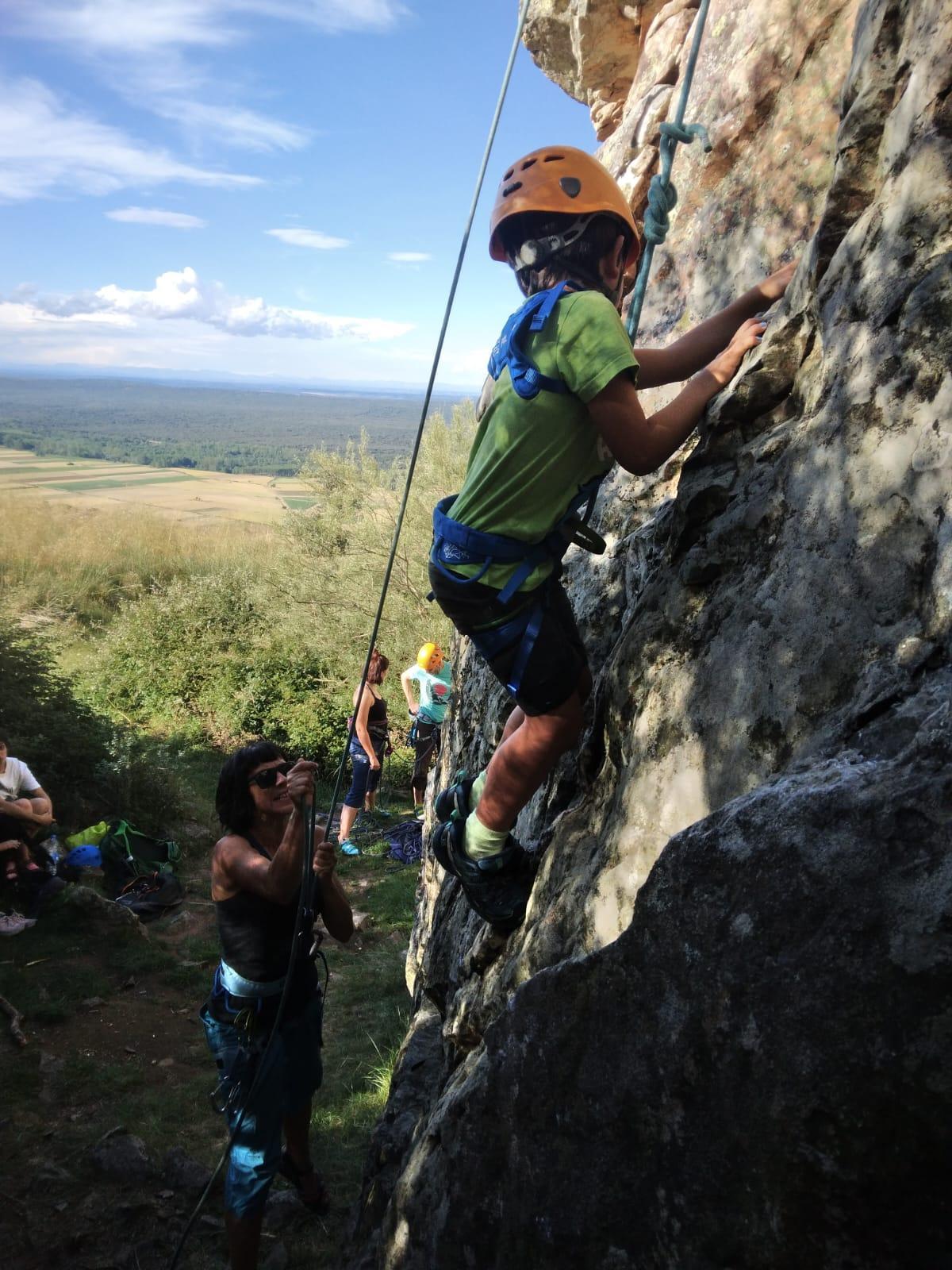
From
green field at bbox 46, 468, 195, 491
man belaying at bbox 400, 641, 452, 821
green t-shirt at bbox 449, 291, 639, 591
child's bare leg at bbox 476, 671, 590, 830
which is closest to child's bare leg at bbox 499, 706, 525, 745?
child's bare leg at bbox 476, 671, 590, 830

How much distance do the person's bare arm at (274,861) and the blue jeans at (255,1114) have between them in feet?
2.02

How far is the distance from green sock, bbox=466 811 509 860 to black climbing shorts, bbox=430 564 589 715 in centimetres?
50

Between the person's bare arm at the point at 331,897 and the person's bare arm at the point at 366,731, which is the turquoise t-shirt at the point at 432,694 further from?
the person's bare arm at the point at 331,897

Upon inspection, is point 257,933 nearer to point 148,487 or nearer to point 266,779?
point 266,779

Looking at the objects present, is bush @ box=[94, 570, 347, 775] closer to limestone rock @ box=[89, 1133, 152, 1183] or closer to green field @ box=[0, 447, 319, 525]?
limestone rock @ box=[89, 1133, 152, 1183]

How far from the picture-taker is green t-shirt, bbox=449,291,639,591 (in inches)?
94.2

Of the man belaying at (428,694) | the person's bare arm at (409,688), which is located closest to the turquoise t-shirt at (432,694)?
the man belaying at (428,694)

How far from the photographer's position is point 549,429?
2553 mm

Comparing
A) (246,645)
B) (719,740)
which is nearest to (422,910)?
(719,740)

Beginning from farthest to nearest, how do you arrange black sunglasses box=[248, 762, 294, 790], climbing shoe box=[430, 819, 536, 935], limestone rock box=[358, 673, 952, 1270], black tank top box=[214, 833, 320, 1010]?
black sunglasses box=[248, 762, 294, 790] → black tank top box=[214, 833, 320, 1010] → climbing shoe box=[430, 819, 536, 935] → limestone rock box=[358, 673, 952, 1270]

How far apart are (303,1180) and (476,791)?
2.75 m

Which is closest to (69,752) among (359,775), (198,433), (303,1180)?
(359,775)

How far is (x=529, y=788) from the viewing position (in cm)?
284

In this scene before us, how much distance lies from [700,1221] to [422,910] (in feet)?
15.2
